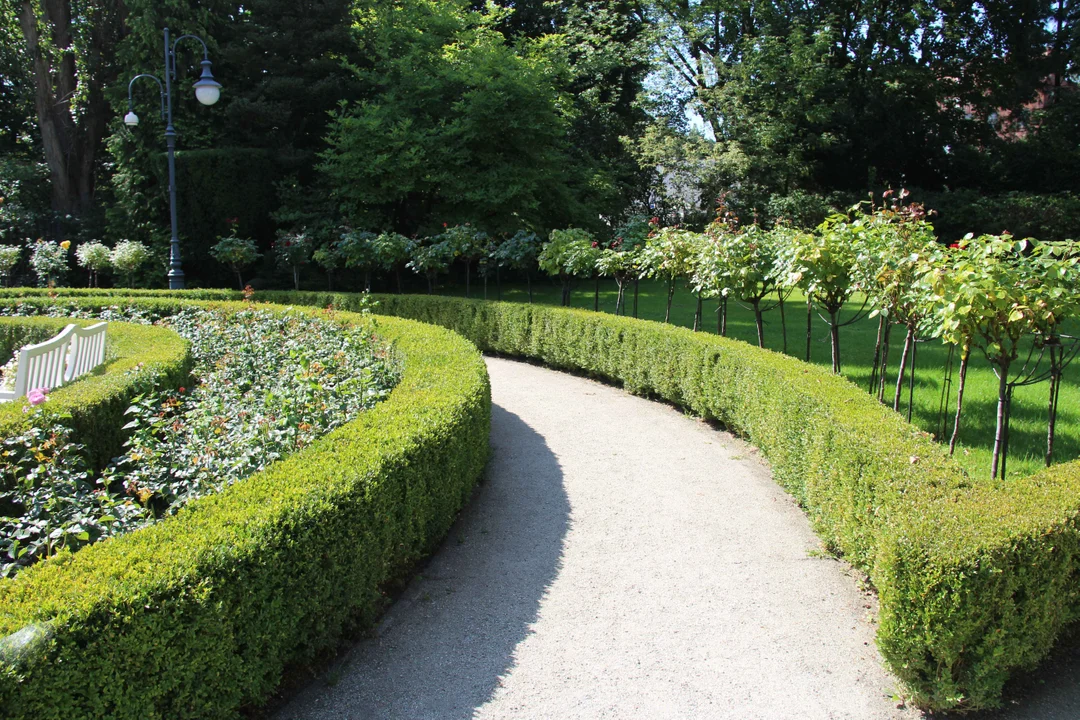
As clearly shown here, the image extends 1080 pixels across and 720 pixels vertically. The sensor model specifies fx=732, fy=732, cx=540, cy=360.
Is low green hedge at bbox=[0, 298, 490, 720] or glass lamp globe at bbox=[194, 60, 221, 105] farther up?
glass lamp globe at bbox=[194, 60, 221, 105]

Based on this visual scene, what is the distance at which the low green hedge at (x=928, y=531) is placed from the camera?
2.90m

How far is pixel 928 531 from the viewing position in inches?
119

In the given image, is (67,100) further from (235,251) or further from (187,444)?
(187,444)

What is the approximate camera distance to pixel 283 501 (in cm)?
319

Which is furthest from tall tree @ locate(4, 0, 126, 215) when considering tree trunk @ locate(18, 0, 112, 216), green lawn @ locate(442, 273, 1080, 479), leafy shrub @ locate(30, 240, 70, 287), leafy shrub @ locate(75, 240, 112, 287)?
green lawn @ locate(442, 273, 1080, 479)

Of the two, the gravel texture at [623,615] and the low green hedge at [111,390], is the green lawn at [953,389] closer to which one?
the gravel texture at [623,615]

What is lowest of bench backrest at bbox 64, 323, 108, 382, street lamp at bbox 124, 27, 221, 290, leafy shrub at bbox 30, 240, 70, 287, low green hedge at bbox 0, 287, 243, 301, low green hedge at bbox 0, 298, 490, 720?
low green hedge at bbox 0, 298, 490, 720

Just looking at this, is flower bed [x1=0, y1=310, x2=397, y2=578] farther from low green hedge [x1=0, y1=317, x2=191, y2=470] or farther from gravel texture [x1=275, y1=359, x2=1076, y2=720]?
gravel texture [x1=275, y1=359, x2=1076, y2=720]

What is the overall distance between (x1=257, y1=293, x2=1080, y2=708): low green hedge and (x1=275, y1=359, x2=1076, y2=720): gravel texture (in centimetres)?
29

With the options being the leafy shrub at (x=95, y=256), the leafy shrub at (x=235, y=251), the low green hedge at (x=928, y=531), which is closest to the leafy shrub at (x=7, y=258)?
the leafy shrub at (x=95, y=256)

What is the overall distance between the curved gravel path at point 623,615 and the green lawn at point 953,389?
71.5 inches

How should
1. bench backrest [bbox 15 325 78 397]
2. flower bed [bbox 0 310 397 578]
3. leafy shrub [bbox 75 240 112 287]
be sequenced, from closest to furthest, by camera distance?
flower bed [bbox 0 310 397 578] < bench backrest [bbox 15 325 78 397] < leafy shrub [bbox 75 240 112 287]

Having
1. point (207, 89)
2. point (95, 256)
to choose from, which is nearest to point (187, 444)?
point (207, 89)

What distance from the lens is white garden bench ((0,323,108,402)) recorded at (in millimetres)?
5660
